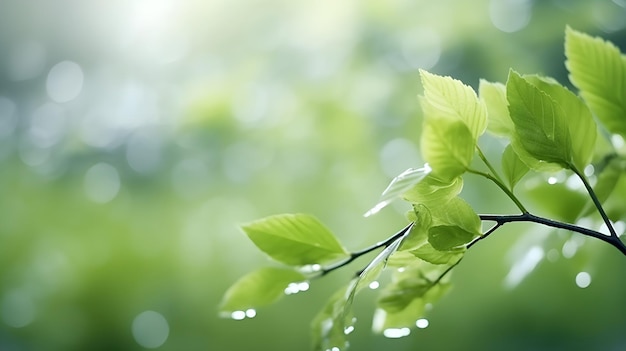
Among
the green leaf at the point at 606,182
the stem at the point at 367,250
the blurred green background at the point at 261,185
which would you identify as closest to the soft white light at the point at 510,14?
the blurred green background at the point at 261,185

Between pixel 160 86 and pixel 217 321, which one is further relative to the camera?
pixel 160 86

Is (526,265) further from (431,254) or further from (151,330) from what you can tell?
(151,330)

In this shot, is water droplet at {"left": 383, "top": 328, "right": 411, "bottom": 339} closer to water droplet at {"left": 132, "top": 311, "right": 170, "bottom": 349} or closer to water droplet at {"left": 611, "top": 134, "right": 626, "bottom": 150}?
water droplet at {"left": 611, "top": 134, "right": 626, "bottom": 150}

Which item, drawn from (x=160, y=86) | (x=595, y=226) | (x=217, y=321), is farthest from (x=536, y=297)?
(x=160, y=86)

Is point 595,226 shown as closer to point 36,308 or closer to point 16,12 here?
point 36,308

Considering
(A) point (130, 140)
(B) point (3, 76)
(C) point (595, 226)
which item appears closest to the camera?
(C) point (595, 226)

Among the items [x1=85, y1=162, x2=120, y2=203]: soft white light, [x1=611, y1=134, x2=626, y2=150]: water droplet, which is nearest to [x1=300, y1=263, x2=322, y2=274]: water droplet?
[x1=611, y1=134, x2=626, y2=150]: water droplet
